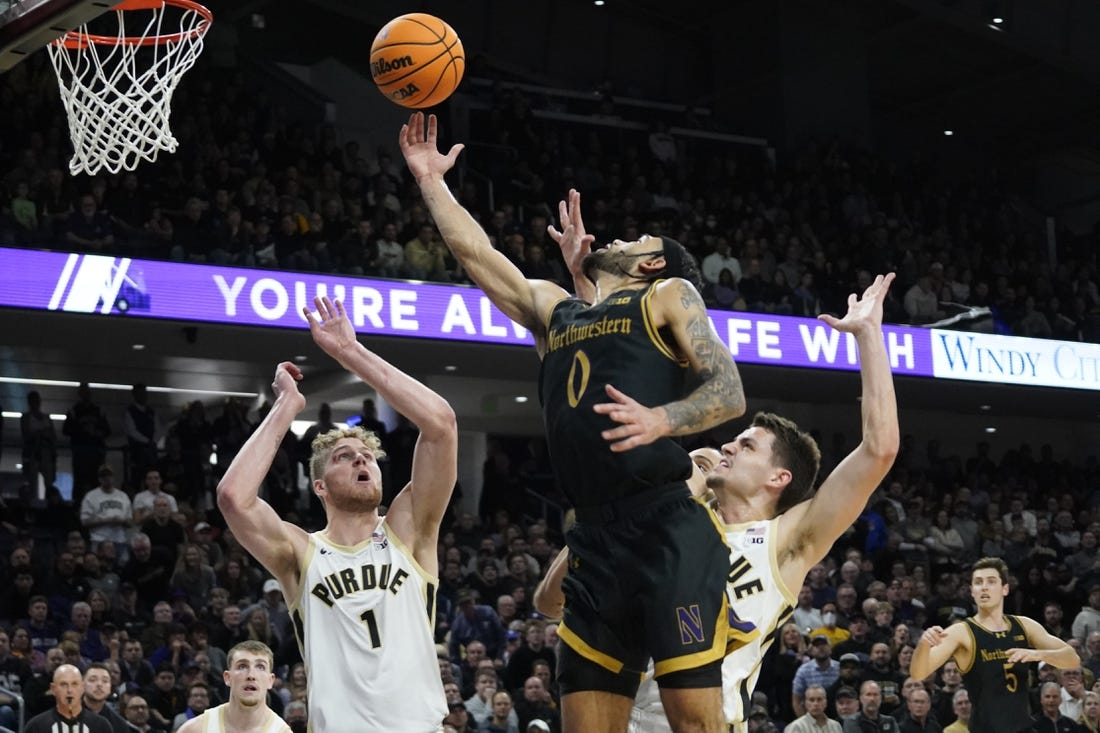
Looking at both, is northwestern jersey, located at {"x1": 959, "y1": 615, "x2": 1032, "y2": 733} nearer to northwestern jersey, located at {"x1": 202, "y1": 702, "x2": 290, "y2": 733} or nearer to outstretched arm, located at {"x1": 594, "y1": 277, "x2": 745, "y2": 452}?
northwestern jersey, located at {"x1": 202, "y1": 702, "x2": 290, "y2": 733}

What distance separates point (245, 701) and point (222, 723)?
16 centimetres

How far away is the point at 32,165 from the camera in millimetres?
15391

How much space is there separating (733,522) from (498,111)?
1670 centimetres

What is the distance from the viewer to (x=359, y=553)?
17.1ft

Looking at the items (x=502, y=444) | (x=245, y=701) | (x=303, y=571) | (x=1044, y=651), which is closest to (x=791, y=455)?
(x=303, y=571)

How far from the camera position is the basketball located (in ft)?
19.8

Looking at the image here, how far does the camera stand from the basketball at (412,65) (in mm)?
6039

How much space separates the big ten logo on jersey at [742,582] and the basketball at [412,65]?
7.75ft

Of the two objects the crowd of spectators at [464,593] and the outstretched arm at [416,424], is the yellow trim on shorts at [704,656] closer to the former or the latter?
the outstretched arm at [416,424]

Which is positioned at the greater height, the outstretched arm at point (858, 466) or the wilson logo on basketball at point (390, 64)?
the wilson logo on basketball at point (390, 64)

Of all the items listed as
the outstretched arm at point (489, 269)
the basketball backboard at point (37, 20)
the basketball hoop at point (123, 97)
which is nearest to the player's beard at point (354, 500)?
the outstretched arm at point (489, 269)

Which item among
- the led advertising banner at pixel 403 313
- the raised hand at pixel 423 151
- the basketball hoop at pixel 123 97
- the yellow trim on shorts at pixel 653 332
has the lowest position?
the yellow trim on shorts at pixel 653 332

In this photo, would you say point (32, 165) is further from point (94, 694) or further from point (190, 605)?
point (94, 694)

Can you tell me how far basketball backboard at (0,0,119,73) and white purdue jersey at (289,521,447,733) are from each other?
2765 mm
